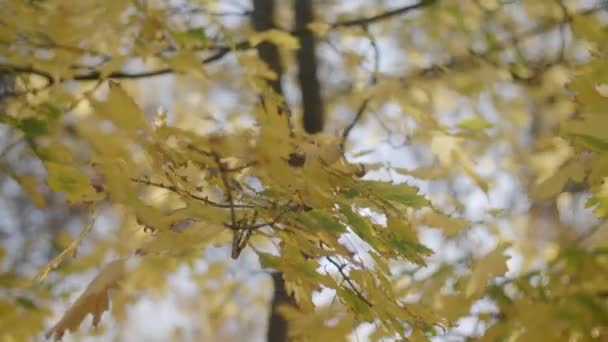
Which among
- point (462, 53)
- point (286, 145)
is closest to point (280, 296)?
point (286, 145)

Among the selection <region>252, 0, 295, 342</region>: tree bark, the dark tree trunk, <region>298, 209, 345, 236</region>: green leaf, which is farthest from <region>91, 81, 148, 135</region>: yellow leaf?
the dark tree trunk

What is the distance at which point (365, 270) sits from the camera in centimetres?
73

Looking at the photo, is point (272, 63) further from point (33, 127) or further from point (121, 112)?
point (121, 112)

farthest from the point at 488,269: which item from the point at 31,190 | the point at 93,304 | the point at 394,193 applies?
the point at 31,190

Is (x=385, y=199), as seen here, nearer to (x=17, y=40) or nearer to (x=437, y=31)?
(x=17, y=40)

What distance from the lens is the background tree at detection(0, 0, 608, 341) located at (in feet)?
2.06

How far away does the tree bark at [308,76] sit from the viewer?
62.2 inches

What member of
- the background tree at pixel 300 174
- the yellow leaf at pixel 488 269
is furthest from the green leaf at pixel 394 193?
the yellow leaf at pixel 488 269

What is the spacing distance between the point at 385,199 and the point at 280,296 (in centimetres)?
72

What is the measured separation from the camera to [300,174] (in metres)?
0.65

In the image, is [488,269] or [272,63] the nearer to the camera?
[488,269]

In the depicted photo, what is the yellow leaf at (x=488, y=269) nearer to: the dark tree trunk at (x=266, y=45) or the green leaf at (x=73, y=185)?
the green leaf at (x=73, y=185)

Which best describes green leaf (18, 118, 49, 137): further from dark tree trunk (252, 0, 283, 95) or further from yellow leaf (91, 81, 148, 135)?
dark tree trunk (252, 0, 283, 95)

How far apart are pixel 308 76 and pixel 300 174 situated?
1.00 meters
